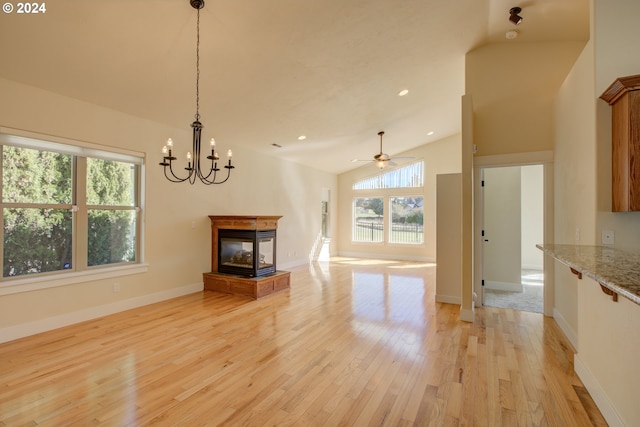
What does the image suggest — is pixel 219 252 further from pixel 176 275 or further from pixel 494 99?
pixel 494 99

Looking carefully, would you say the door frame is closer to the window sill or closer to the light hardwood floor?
the light hardwood floor

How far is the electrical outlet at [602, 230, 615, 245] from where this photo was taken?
2340 millimetres

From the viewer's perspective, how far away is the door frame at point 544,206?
4.01 metres

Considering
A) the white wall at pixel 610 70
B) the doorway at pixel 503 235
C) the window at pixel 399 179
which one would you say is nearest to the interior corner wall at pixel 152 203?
the window at pixel 399 179

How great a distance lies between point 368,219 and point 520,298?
5388 mm

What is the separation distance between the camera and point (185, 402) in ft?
7.04

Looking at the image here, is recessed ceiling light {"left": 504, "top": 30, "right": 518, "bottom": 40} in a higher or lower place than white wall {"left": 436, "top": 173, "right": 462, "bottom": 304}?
higher

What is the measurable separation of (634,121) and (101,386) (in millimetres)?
4363

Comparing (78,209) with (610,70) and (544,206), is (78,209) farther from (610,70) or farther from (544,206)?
(544,206)

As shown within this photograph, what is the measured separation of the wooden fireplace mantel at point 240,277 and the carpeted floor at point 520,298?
3.41 m

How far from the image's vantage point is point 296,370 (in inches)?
102

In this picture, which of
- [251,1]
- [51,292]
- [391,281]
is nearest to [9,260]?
[51,292]

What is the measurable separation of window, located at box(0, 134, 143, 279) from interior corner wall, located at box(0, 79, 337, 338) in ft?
0.67

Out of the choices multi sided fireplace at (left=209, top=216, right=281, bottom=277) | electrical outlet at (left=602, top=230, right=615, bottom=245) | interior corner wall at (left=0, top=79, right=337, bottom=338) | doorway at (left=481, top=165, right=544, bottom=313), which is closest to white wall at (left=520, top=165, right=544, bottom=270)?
doorway at (left=481, top=165, right=544, bottom=313)
